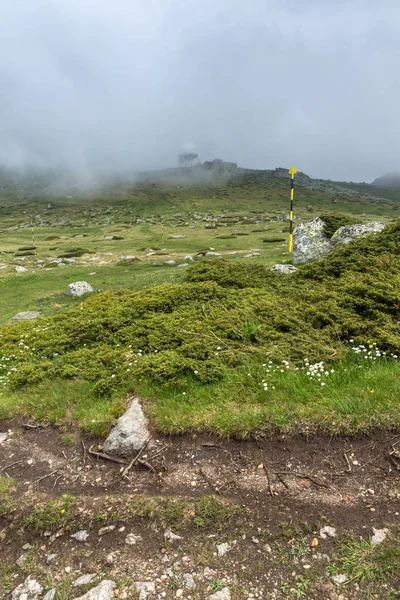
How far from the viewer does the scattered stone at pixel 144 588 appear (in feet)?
12.8

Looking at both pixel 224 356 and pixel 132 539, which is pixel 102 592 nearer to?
pixel 132 539

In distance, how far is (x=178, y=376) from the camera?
25.1ft

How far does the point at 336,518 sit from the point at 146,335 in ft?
22.0

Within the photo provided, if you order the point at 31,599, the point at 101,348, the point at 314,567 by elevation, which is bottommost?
the point at 31,599

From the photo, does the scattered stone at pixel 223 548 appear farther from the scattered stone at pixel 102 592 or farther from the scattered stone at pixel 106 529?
the scattered stone at pixel 106 529

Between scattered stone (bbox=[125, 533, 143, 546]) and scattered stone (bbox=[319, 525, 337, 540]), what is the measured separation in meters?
2.43

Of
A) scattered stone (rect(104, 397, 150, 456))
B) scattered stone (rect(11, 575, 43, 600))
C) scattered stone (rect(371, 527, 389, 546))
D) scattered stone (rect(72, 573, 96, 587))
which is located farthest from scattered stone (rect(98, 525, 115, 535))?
scattered stone (rect(371, 527, 389, 546))

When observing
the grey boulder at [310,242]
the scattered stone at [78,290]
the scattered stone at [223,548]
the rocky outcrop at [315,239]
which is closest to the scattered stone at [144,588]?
the scattered stone at [223,548]

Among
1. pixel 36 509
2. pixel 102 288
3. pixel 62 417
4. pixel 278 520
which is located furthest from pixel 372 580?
pixel 102 288

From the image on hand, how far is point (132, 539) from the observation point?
15.2 feet

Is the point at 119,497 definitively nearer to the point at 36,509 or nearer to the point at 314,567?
the point at 36,509

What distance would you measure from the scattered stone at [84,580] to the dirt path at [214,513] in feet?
0.20

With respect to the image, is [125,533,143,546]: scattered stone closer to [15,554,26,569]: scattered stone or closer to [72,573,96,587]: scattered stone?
[72,573,96,587]: scattered stone

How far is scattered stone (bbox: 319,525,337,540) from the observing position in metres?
4.38
